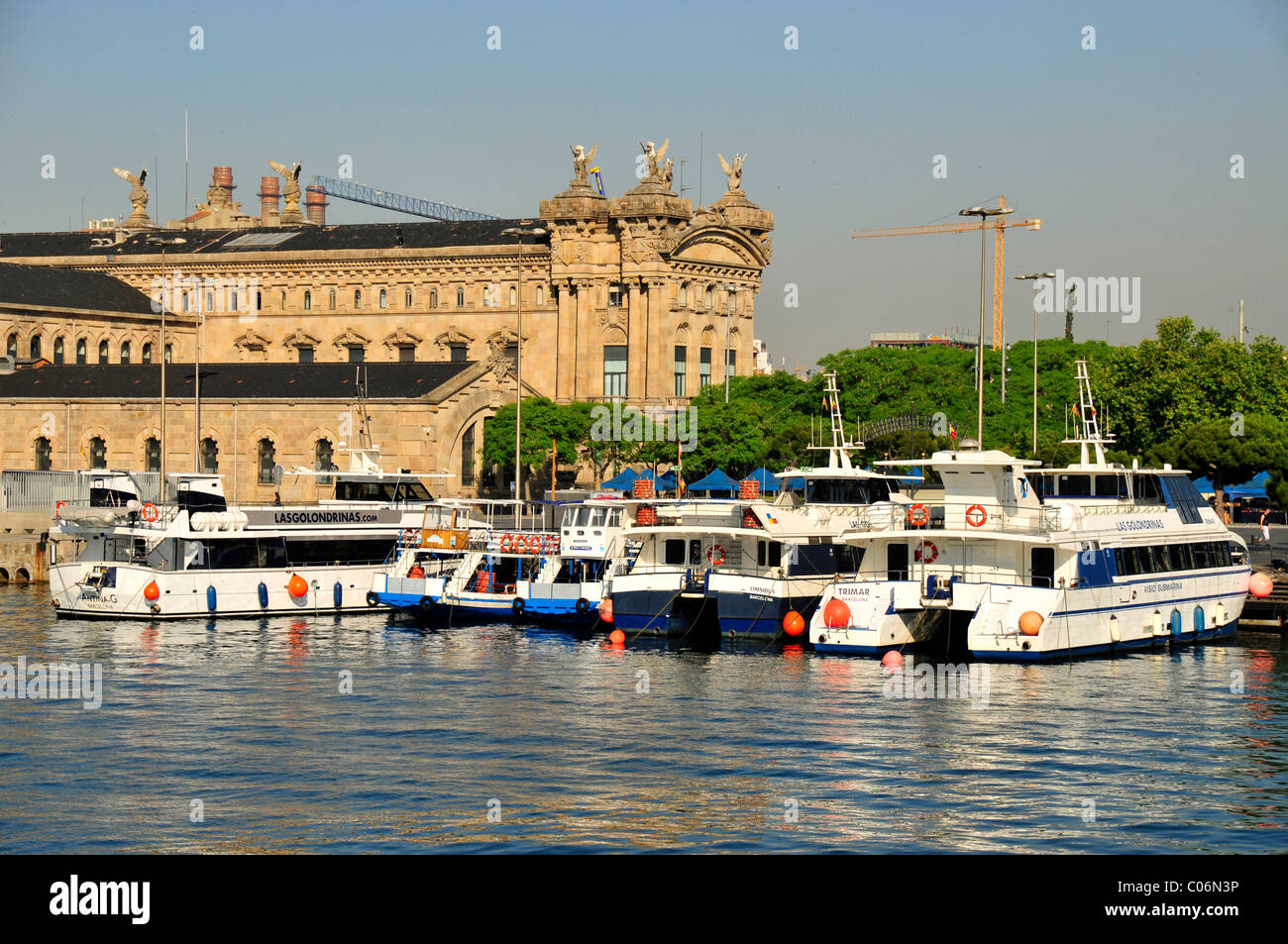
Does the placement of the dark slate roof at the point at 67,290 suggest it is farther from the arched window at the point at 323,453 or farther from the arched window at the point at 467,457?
the arched window at the point at 467,457

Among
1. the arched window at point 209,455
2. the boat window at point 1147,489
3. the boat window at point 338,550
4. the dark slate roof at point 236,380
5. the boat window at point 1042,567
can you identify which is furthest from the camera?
the arched window at point 209,455

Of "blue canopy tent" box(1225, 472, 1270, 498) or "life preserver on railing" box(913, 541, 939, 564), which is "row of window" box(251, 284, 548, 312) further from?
"life preserver on railing" box(913, 541, 939, 564)

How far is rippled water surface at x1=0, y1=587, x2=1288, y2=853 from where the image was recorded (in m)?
27.0

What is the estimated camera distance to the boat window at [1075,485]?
5503cm

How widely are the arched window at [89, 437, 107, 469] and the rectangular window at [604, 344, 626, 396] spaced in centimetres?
3746

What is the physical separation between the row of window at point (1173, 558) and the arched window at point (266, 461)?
2662 inches

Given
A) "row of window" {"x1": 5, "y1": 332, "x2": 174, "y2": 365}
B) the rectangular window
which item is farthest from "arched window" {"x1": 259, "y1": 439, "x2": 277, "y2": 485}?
the rectangular window

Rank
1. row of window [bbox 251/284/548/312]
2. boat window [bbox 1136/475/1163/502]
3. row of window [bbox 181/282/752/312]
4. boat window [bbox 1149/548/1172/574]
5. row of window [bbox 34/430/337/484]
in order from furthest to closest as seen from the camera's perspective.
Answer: row of window [bbox 251/284/548/312] → row of window [bbox 181/282/752/312] → row of window [bbox 34/430/337/484] → boat window [bbox 1136/475/1163/502] → boat window [bbox 1149/548/1172/574]

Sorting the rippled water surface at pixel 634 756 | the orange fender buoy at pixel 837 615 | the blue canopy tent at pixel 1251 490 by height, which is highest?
the blue canopy tent at pixel 1251 490

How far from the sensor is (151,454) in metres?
109

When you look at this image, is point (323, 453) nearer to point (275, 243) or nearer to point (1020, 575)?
point (275, 243)

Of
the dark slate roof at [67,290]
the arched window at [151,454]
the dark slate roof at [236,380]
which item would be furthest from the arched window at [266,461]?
the dark slate roof at [67,290]

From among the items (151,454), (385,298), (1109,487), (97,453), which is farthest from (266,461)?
(1109,487)

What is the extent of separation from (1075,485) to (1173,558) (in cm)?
418
